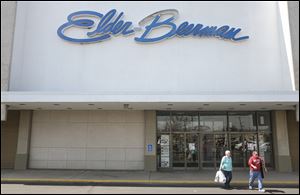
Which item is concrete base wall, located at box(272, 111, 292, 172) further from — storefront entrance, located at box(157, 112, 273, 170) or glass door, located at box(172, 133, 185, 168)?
glass door, located at box(172, 133, 185, 168)

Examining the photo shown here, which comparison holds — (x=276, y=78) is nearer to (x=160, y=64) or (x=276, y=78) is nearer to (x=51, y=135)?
(x=160, y=64)

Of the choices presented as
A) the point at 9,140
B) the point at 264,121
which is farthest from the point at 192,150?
the point at 9,140

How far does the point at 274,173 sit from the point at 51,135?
40.5 feet

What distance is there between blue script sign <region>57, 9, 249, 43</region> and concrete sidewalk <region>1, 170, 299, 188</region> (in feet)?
23.7

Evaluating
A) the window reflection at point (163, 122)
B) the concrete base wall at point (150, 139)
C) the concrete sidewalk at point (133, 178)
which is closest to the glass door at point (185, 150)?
the window reflection at point (163, 122)

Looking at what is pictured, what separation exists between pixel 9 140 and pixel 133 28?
31.3 ft

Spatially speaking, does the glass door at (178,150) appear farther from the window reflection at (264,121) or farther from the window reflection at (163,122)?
the window reflection at (264,121)

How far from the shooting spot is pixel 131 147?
59.4 ft

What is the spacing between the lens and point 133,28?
59.5 feet

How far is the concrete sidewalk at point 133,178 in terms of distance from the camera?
45.0 ft

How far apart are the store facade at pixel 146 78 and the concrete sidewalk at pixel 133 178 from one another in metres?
1.30

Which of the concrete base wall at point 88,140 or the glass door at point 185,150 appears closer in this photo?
the concrete base wall at point 88,140

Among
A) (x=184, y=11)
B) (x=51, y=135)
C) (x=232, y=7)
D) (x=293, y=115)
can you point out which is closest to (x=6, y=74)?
(x=51, y=135)

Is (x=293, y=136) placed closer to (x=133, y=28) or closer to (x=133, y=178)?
(x=133, y=178)
